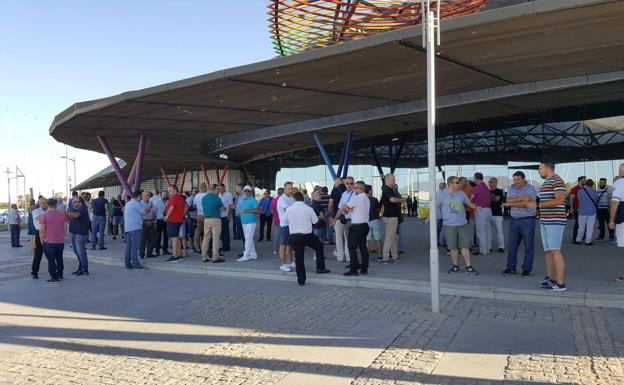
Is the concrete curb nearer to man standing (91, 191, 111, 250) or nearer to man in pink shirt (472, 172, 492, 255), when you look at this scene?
man in pink shirt (472, 172, 492, 255)

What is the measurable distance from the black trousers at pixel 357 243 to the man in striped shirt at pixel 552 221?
10.1 ft

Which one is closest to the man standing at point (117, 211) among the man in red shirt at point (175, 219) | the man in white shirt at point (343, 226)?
the man in red shirt at point (175, 219)

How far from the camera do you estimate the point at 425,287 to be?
823cm

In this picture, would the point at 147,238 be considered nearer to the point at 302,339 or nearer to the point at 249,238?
the point at 249,238

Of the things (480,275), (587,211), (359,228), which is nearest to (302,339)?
(359,228)

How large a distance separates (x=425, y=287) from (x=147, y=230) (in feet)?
26.6

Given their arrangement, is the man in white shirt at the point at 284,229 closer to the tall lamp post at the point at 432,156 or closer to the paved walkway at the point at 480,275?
the paved walkway at the point at 480,275

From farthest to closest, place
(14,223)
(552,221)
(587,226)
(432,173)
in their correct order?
(14,223)
(587,226)
(552,221)
(432,173)

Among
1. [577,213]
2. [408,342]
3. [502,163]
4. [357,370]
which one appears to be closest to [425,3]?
[408,342]

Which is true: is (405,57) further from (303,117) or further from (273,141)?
(273,141)

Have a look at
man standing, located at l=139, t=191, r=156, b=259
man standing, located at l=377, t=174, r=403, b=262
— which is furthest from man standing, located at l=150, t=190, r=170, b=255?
man standing, located at l=377, t=174, r=403, b=262

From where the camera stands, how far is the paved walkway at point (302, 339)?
4781 millimetres

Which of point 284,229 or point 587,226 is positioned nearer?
point 284,229

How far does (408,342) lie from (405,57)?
545cm
